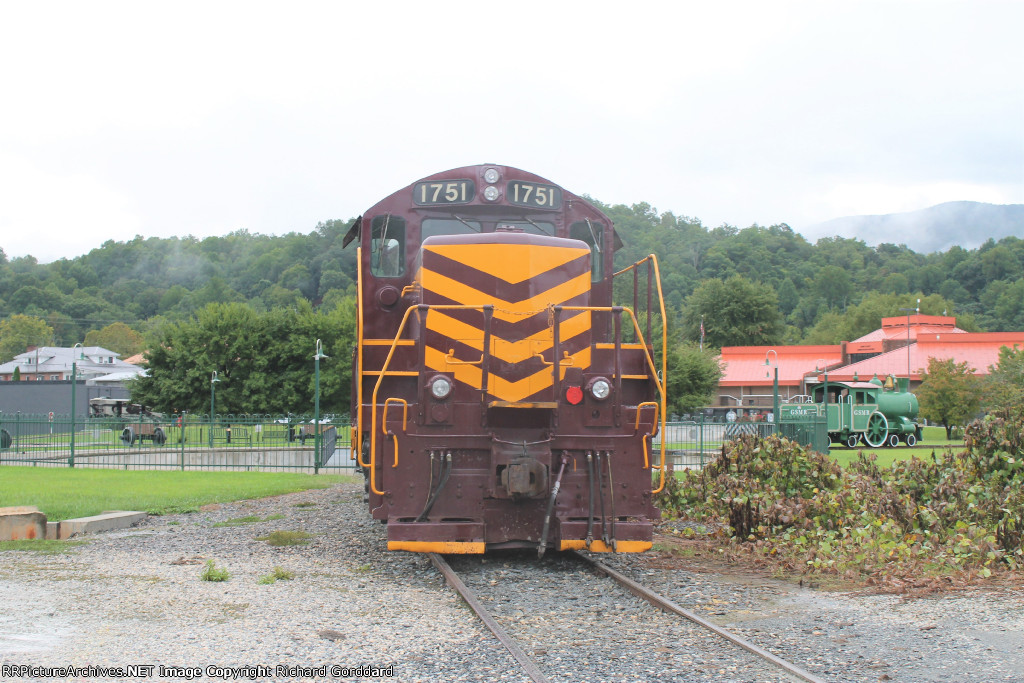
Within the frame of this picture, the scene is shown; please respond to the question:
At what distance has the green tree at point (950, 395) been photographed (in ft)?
132

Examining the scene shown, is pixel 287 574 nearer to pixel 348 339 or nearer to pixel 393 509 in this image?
pixel 393 509

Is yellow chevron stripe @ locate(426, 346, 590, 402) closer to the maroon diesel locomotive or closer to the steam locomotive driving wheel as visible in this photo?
the maroon diesel locomotive

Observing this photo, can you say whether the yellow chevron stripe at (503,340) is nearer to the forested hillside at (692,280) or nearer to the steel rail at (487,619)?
the steel rail at (487,619)

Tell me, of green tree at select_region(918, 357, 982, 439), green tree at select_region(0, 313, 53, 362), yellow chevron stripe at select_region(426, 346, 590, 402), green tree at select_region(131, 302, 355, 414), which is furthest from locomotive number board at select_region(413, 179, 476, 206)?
green tree at select_region(0, 313, 53, 362)

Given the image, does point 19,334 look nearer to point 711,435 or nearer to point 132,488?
point 132,488

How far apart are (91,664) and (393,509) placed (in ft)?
9.77

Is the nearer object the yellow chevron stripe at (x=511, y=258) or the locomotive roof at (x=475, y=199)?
the yellow chevron stripe at (x=511, y=258)

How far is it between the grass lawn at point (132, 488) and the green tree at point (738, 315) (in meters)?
77.1

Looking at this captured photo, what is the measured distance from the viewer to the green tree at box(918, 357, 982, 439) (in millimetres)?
40188

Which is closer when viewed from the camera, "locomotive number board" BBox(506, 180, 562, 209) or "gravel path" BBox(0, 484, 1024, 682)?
"gravel path" BBox(0, 484, 1024, 682)

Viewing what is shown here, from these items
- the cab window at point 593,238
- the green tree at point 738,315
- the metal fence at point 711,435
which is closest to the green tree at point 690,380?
the metal fence at point 711,435

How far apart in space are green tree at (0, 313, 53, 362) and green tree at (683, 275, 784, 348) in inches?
3758

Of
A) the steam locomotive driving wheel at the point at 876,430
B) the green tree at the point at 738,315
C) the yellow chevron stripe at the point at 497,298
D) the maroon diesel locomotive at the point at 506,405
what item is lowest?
the steam locomotive driving wheel at the point at 876,430

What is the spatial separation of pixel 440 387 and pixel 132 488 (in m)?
11.5
